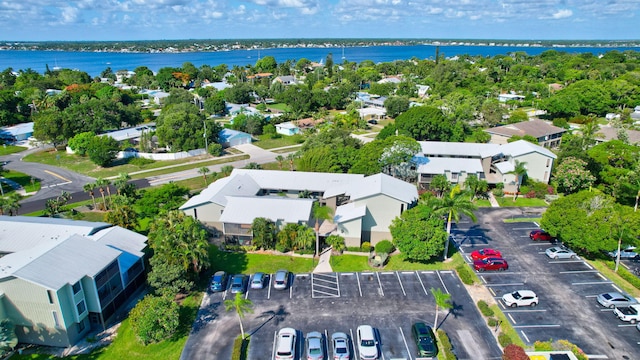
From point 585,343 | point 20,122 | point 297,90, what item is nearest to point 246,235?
point 585,343

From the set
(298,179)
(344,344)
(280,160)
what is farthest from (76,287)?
(280,160)

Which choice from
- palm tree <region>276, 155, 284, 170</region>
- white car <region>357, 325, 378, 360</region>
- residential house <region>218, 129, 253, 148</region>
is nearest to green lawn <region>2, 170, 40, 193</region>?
residential house <region>218, 129, 253, 148</region>

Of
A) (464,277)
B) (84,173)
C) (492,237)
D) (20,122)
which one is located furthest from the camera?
(20,122)

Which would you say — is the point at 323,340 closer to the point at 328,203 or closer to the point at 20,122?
the point at 328,203

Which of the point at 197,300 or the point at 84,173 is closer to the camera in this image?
the point at 197,300

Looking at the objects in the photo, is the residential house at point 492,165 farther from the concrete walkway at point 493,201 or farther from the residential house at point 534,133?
the residential house at point 534,133

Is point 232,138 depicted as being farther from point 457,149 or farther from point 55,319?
point 55,319
